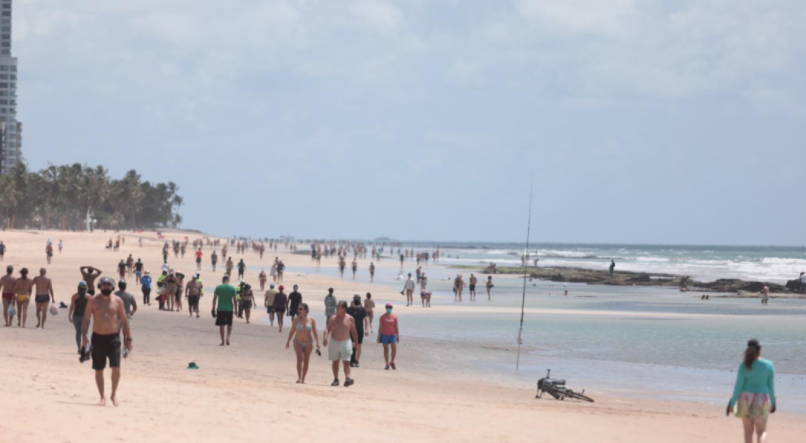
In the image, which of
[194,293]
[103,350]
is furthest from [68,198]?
[103,350]

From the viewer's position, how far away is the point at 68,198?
128 metres

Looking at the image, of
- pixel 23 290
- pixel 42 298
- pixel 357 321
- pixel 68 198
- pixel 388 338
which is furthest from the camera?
pixel 68 198

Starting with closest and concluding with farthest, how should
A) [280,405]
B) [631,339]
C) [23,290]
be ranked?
[280,405], [23,290], [631,339]

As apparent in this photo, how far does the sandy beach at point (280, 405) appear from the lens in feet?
34.6

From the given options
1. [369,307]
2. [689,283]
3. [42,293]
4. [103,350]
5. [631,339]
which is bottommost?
[631,339]

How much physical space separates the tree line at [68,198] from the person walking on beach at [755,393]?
114466mm

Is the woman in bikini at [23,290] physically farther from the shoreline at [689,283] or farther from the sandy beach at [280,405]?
the shoreline at [689,283]

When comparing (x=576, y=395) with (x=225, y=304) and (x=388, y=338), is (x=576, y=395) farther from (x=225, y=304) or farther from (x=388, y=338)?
(x=225, y=304)

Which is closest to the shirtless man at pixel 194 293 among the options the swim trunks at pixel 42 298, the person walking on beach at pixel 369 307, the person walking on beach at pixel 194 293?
the person walking on beach at pixel 194 293

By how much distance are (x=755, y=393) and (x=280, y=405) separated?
6328mm

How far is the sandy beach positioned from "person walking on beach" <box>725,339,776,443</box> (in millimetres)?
2587

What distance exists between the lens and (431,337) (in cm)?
2645

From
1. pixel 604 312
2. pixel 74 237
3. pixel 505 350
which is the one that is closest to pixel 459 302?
pixel 604 312

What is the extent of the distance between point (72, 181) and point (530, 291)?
94466 mm
